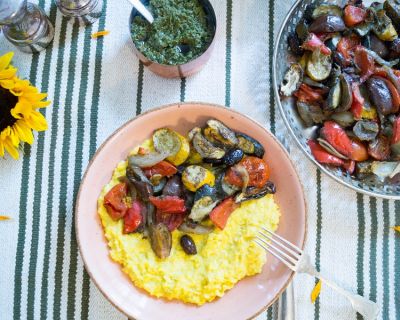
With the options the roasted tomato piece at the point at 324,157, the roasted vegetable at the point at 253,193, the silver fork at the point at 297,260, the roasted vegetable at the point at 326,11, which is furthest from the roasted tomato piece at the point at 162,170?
the roasted vegetable at the point at 326,11

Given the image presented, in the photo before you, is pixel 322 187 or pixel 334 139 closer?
pixel 334 139

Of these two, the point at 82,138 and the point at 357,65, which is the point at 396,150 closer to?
the point at 357,65

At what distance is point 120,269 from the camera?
1667 millimetres

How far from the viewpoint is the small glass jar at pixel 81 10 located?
1.77 m

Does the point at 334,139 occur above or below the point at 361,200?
above

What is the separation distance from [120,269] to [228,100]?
24.4 inches

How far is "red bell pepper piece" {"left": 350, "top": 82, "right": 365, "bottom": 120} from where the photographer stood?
5.40 feet

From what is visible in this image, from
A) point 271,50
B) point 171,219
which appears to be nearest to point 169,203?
point 171,219

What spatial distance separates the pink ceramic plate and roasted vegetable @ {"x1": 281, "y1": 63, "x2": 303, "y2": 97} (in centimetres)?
15

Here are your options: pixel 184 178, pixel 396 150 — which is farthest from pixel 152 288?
pixel 396 150

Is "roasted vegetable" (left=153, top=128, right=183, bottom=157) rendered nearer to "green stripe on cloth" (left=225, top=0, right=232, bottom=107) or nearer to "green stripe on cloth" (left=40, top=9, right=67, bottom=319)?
"green stripe on cloth" (left=225, top=0, right=232, bottom=107)

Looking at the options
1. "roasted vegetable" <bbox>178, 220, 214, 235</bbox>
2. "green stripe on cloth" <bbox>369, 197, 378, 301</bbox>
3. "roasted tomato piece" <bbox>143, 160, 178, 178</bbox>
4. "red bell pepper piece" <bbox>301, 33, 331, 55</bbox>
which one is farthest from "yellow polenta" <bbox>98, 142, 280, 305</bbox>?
"red bell pepper piece" <bbox>301, 33, 331, 55</bbox>

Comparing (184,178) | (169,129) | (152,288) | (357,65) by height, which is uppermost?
(357,65)

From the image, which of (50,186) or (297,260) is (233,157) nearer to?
(297,260)
